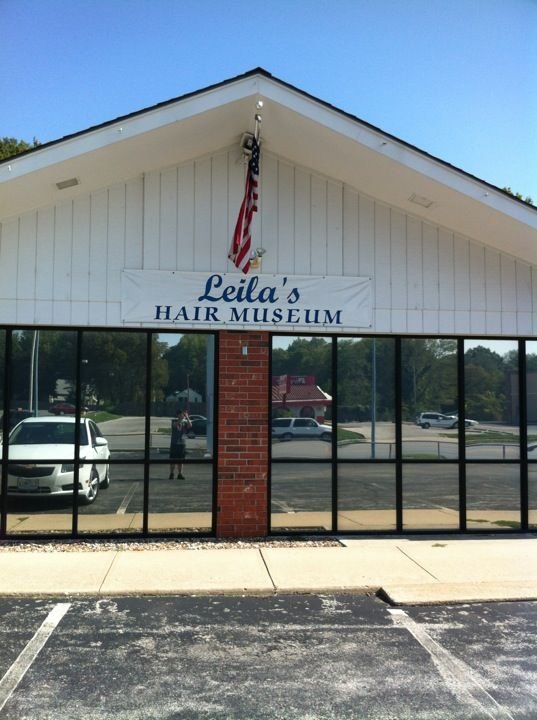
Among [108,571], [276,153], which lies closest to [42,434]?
[108,571]

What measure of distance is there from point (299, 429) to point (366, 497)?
1336 mm

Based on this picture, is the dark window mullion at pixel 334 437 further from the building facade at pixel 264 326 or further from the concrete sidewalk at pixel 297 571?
the concrete sidewalk at pixel 297 571

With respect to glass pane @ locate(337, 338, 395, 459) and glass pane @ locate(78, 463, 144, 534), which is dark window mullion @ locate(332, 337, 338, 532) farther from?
glass pane @ locate(78, 463, 144, 534)

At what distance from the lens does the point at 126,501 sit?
8.54m

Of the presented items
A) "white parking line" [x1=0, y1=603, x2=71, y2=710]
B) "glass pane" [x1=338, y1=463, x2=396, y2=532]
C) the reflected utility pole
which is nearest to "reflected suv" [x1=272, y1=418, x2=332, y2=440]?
"glass pane" [x1=338, y1=463, x2=396, y2=532]

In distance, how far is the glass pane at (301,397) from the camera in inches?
348

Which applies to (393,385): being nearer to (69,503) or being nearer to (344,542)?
(344,542)

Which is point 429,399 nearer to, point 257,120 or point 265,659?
point 257,120

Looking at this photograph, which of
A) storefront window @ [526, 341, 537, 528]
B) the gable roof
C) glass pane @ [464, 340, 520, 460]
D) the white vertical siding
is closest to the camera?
the gable roof

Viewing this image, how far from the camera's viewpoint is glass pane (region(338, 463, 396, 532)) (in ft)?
29.3

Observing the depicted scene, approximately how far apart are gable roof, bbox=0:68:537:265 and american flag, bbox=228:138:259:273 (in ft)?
1.65

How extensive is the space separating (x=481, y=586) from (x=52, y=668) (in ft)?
13.8

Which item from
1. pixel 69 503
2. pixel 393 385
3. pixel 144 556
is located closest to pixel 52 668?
pixel 144 556

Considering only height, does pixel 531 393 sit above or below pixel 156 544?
above
